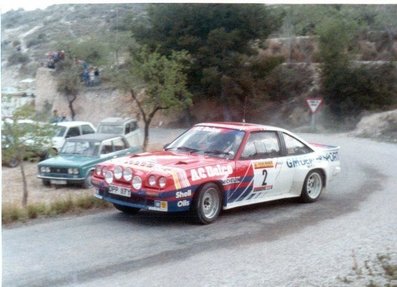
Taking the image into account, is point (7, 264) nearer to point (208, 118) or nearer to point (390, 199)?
point (208, 118)

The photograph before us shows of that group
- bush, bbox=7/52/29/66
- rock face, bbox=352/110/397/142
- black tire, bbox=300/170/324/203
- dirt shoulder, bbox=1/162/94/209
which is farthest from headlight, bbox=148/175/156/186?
black tire, bbox=300/170/324/203

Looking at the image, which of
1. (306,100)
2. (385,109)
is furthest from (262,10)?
(385,109)

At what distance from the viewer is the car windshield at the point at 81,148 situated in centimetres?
730

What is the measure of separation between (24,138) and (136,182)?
1235 millimetres

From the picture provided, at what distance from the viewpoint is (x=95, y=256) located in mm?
5371

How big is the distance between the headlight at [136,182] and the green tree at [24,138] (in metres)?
1.02

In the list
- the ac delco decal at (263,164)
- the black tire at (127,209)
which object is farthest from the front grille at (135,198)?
the ac delco decal at (263,164)

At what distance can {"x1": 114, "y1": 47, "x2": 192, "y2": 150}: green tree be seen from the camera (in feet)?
20.4

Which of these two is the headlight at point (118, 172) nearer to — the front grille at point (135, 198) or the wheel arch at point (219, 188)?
the front grille at point (135, 198)

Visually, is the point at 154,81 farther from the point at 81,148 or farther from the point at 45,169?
the point at 45,169

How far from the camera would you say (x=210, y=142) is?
706 cm

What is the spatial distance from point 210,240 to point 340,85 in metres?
1.90

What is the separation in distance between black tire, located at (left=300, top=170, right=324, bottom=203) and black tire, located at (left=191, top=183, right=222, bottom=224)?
4.46 feet

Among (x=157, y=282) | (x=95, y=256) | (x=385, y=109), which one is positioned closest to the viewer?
(x=157, y=282)
